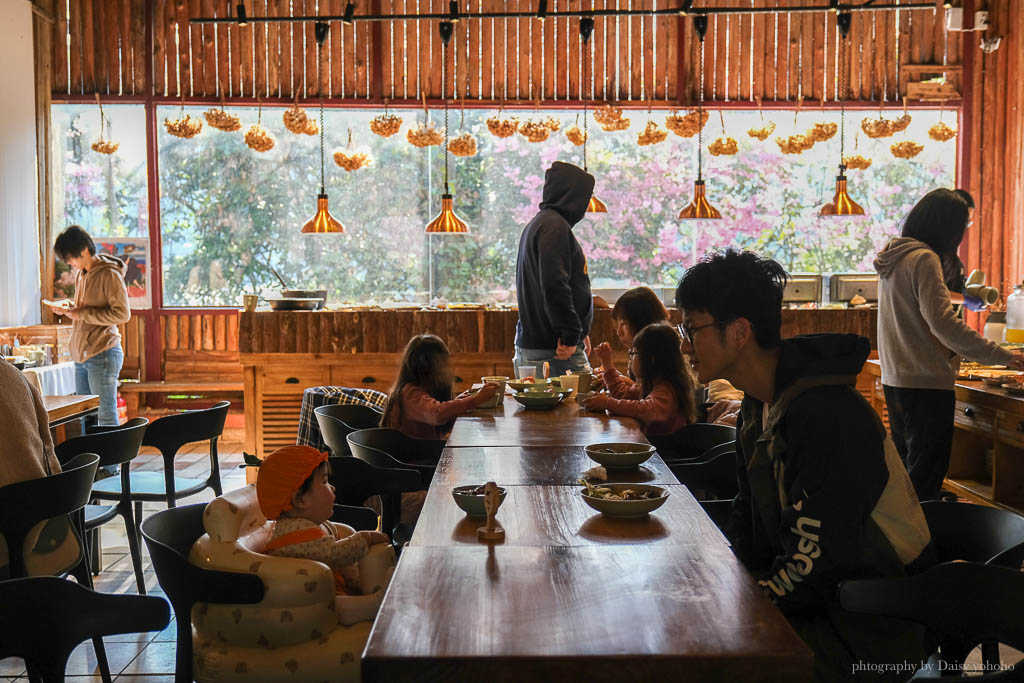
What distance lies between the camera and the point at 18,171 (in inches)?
345

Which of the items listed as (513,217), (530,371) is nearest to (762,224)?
(513,217)

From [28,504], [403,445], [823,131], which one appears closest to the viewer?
[28,504]

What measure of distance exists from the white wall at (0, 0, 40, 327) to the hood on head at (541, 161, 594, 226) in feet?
18.2

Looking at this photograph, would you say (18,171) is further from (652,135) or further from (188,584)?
(188,584)

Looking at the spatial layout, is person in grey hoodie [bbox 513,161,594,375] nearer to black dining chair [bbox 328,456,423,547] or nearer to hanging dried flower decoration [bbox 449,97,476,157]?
black dining chair [bbox 328,456,423,547]

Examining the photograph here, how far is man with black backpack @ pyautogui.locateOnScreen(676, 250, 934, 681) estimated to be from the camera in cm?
195

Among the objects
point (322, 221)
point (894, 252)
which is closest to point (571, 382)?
point (894, 252)

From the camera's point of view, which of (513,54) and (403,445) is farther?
(513,54)

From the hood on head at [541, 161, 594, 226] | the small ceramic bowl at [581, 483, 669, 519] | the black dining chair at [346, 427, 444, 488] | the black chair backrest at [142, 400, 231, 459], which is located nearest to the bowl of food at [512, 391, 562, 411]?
the black dining chair at [346, 427, 444, 488]

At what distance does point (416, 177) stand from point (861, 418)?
834 cm

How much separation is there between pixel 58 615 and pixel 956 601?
1.77 m

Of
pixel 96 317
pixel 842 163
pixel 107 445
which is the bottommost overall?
pixel 107 445

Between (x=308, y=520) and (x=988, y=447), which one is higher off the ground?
(x=308, y=520)

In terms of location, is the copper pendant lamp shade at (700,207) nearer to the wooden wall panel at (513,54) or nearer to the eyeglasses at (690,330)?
the wooden wall panel at (513,54)
